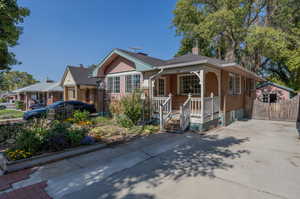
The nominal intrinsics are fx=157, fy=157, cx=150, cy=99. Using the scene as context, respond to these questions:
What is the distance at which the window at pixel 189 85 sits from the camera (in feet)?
35.0

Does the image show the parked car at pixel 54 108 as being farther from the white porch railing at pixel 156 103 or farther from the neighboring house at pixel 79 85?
the white porch railing at pixel 156 103

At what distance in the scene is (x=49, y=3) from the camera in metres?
8.26

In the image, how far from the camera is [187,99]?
9359mm

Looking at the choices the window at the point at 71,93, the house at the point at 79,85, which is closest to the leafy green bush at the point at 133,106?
the house at the point at 79,85

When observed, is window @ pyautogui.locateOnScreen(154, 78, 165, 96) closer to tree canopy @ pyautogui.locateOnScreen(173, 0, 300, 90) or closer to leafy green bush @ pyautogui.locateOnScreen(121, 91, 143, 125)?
leafy green bush @ pyautogui.locateOnScreen(121, 91, 143, 125)

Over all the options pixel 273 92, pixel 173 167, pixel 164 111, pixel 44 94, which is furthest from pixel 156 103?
pixel 44 94

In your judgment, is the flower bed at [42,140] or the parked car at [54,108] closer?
the flower bed at [42,140]

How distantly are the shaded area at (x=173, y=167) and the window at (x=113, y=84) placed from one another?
7.87 meters

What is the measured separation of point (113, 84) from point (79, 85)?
6.57 metres

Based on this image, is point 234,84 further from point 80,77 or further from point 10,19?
point 80,77

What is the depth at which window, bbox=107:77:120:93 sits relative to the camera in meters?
12.3

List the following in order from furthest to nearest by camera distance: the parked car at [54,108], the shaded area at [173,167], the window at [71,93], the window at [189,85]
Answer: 1. the window at [71,93]
2. the parked car at [54,108]
3. the window at [189,85]
4. the shaded area at [173,167]

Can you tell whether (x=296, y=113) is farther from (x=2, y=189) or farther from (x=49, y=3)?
(x=49, y=3)

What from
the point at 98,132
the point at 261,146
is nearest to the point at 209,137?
the point at 261,146
